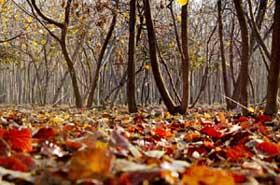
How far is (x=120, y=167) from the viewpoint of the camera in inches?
56.8

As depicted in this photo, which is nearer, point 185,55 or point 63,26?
point 185,55

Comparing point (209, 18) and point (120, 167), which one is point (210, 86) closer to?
point (209, 18)

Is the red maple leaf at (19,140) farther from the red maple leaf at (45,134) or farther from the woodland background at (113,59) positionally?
the woodland background at (113,59)

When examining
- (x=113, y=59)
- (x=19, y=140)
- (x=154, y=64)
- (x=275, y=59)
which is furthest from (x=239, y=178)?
(x=113, y=59)

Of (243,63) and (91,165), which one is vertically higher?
(243,63)

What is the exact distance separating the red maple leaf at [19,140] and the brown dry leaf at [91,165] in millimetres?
734

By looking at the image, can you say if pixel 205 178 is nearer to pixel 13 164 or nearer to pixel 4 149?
pixel 13 164

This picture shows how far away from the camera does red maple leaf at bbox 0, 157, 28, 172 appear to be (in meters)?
1.54

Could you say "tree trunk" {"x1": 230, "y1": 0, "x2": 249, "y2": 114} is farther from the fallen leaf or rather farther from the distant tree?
the fallen leaf

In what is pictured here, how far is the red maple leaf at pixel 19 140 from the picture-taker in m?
2.01

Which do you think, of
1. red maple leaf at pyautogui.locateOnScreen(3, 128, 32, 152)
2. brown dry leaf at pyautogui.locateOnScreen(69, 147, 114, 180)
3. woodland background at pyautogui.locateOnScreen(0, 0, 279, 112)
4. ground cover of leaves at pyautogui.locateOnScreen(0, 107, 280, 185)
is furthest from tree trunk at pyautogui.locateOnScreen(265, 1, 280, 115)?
woodland background at pyautogui.locateOnScreen(0, 0, 279, 112)

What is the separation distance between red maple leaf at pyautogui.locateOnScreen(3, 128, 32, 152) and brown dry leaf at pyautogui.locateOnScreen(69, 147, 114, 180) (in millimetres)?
734

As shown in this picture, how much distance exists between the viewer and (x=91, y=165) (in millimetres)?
1296

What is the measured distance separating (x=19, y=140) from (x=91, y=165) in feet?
2.68
